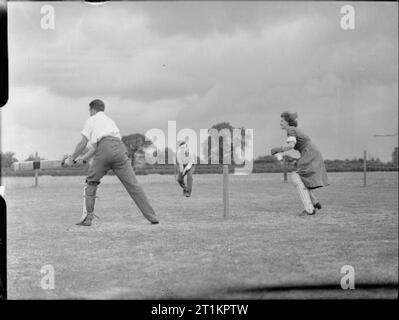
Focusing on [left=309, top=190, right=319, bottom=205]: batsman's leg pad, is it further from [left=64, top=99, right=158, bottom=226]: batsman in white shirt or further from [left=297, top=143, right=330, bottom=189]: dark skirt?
[left=64, top=99, right=158, bottom=226]: batsman in white shirt

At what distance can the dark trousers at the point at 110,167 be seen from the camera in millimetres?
3379

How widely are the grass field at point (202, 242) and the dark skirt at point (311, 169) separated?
78mm

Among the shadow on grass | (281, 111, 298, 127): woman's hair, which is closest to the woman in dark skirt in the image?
(281, 111, 298, 127): woman's hair

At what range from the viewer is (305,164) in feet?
12.0

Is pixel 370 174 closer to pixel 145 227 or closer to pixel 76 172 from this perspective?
pixel 145 227

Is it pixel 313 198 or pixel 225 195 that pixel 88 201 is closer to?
pixel 225 195

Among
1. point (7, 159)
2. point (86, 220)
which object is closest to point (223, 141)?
point (86, 220)

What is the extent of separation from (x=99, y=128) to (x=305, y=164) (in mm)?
1442

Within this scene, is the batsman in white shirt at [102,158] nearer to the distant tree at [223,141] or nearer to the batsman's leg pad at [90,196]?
the batsman's leg pad at [90,196]

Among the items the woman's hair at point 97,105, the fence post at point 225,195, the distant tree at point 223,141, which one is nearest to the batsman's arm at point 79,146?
the woman's hair at point 97,105

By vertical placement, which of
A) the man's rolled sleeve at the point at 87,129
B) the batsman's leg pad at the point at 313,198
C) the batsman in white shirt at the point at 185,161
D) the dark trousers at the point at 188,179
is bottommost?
the batsman's leg pad at the point at 313,198

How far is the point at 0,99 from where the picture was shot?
10.3 feet

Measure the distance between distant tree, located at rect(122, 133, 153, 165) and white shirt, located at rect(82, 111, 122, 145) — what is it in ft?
0.21
